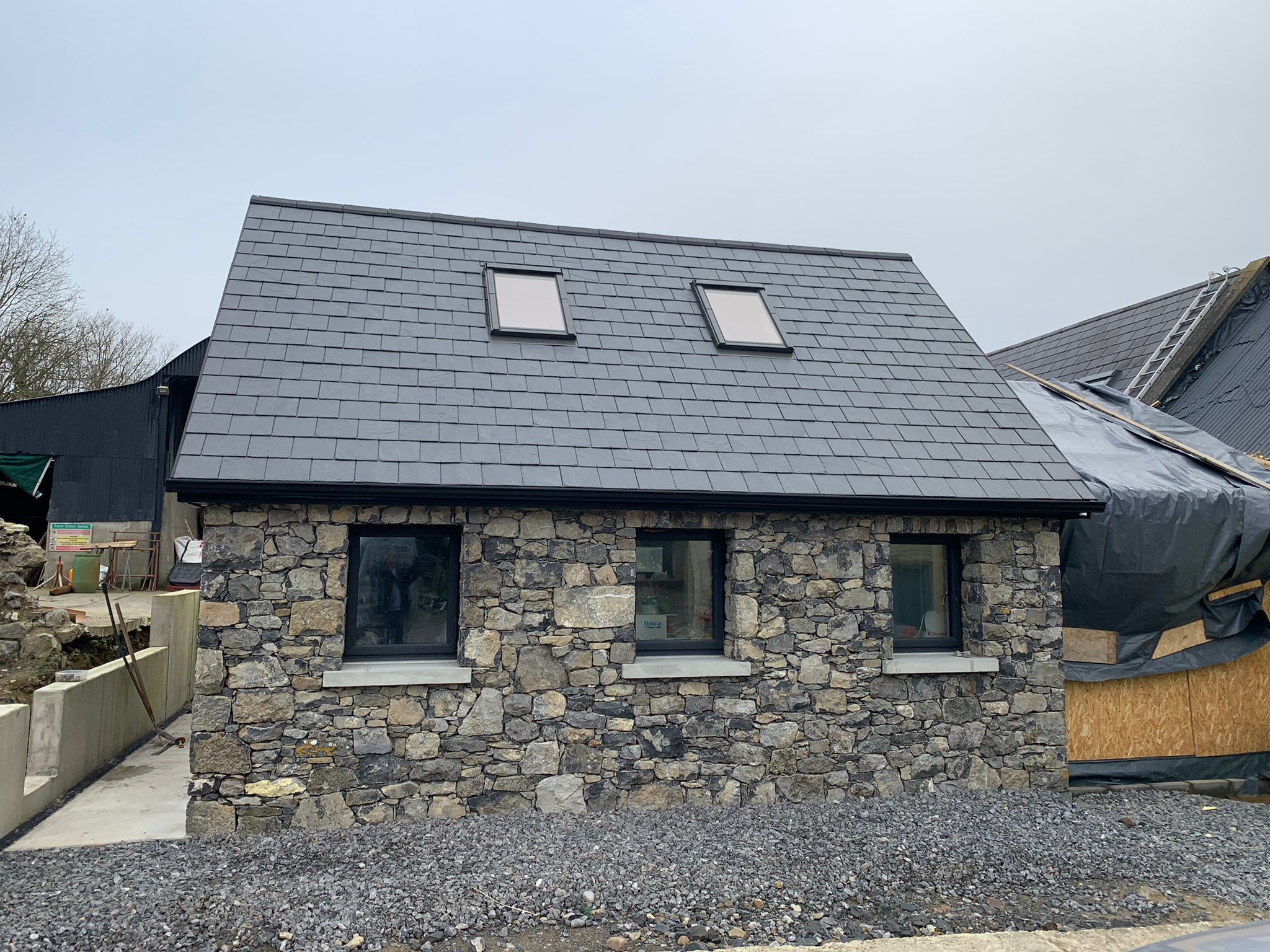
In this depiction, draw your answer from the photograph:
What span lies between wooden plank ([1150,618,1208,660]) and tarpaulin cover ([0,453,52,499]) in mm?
18979

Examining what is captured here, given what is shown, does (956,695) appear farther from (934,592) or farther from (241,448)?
(241,448)

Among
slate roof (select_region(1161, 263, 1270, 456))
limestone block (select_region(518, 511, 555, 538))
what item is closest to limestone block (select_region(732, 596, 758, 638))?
limestone block (select_region(518, 511, 555, 538))

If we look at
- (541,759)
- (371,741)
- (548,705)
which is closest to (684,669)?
(548,705)

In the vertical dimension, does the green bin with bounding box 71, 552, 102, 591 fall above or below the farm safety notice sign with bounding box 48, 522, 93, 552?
below

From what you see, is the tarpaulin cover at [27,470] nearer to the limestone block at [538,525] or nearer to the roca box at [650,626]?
the limestone block at [538,525]

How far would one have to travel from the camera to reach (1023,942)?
4496 millimetres

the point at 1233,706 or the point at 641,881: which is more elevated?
the point at 1233,706

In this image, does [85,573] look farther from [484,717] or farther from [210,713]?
[484,717]

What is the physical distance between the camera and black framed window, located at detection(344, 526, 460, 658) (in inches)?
247

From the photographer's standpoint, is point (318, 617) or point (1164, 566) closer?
point (318, 617)

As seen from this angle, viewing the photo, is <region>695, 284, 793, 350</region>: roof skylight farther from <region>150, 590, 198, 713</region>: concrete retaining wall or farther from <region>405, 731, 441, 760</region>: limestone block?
<region>150, 590, 198, 713</region>: concrete retaining wall

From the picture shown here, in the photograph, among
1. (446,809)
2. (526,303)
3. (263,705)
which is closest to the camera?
(263,705)

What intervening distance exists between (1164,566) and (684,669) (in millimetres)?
4923

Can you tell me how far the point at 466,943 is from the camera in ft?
14.2
